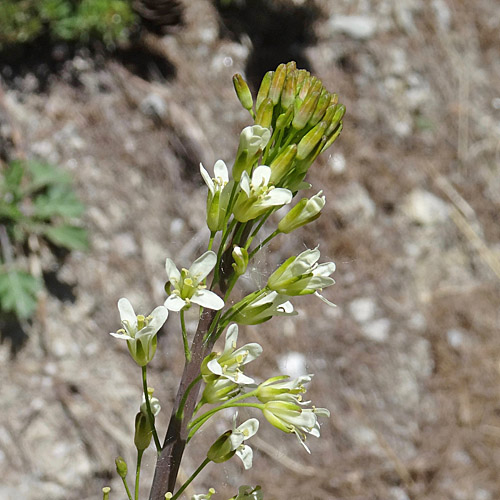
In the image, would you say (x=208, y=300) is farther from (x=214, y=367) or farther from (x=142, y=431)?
(x=142, y=431)

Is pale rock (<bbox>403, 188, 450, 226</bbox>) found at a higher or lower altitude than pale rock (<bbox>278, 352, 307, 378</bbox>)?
higher

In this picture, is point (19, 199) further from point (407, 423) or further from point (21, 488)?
point (407, 423)

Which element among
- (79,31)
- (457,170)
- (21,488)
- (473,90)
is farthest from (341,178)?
(21,488)

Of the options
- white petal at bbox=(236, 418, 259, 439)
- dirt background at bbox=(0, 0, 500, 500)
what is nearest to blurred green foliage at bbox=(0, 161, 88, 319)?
dirt background at bbox=(0, 0, 500, 500)

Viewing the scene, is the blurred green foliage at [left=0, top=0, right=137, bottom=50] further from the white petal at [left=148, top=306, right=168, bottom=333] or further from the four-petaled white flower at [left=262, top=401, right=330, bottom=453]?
the four-petaled white flower at [left=262, top=401, right=330, bottom=453]

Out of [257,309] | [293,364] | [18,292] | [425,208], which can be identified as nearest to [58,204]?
[18,292]

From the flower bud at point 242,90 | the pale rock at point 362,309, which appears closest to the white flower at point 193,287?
the flower bud at point 242,90
